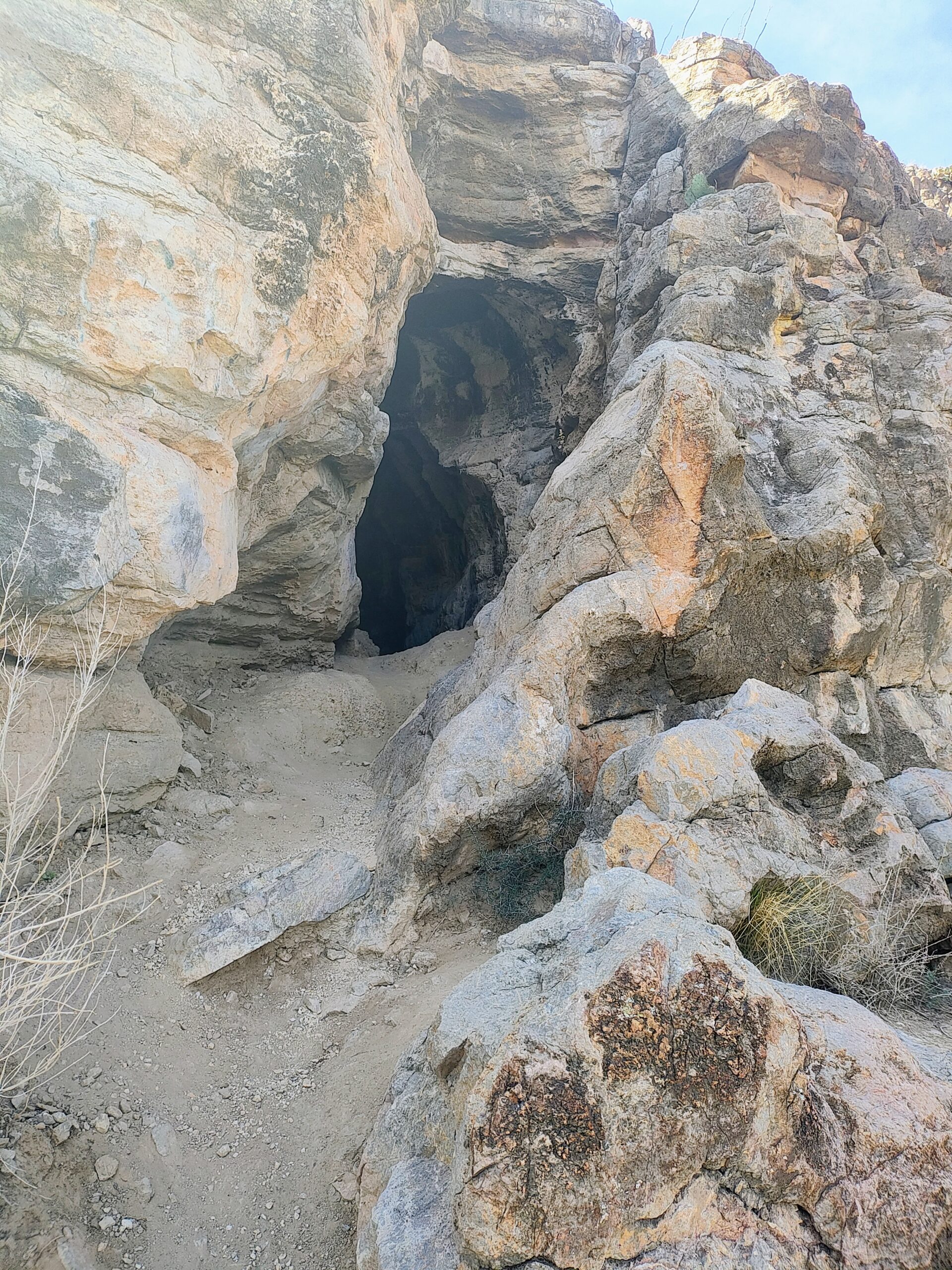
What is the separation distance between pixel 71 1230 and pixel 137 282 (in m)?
4.89

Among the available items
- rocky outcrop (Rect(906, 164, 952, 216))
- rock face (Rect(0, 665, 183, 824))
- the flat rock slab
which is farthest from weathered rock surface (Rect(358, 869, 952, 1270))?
rocky outcrop (Rect(906, 164, 952, 216))

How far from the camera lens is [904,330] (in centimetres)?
722

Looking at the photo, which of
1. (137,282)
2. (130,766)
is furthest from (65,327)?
(130,766)

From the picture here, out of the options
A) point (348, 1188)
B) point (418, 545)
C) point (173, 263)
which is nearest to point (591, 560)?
point (173, 263)

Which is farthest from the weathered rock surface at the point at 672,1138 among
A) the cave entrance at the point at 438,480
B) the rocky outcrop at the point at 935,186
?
the rocky outcrop at the point at 935,186

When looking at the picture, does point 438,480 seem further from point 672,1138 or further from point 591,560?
point 672,1138

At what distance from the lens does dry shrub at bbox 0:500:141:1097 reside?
3.24 m

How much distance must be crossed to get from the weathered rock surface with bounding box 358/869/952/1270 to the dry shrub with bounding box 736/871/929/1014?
0.89 m

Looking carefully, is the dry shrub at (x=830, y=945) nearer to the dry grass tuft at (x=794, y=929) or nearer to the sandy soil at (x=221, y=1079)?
the dry grass tuft at (x=794, y=929)

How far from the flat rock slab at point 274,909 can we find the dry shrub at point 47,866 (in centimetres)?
50

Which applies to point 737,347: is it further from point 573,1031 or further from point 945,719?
point 573,1031

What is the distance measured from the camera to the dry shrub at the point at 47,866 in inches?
127

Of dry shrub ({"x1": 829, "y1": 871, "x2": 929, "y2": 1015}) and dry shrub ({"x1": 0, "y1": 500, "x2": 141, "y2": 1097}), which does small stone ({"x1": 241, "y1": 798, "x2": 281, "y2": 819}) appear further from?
dry shrub ({"x1": 829, "y1": 871, "x2": 929, "y2": 1015})

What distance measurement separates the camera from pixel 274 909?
Answer: 4.77 meters
